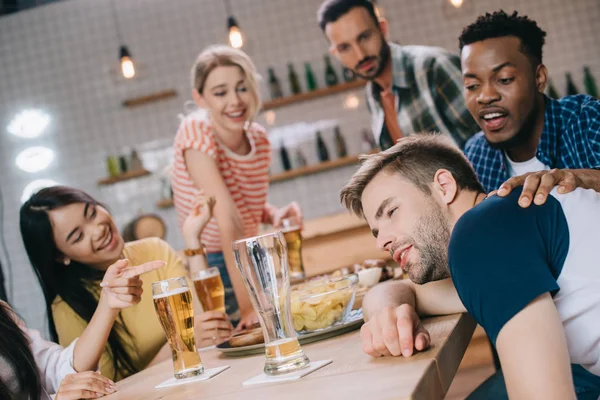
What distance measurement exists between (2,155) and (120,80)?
110 centimetres

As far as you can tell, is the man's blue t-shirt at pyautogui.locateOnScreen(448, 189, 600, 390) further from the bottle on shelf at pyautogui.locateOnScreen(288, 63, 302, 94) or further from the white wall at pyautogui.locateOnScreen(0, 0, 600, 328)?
the bottle on shelf at pyautogui.locateOnScreen(288, 63, 302, 94)

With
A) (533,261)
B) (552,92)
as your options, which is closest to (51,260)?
(533,261)

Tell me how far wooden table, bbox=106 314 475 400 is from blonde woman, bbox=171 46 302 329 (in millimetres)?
1098

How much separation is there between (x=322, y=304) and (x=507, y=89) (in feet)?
3.34

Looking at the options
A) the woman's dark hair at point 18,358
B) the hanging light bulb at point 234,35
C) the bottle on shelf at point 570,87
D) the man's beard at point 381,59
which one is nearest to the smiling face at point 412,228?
the woman's dark hair at point 18,358

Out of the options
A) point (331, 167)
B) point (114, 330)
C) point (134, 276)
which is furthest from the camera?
point (331, 167)

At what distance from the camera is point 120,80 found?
5250 millimetres

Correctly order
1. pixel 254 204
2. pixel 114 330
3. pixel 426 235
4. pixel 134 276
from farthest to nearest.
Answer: pixel 254 204, pixel 114 330, pixel 134 276, pixel 426 235

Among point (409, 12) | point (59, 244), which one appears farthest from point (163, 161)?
point (59, 244)

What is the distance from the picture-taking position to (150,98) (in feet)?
16.9

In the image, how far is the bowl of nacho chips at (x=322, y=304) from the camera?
1.24 metres

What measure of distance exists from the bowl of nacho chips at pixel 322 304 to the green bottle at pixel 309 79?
3.91 meters

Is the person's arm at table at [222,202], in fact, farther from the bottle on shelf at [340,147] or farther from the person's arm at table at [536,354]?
the bottle on shelf at [340,147]

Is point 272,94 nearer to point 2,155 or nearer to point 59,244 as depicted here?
point 2,155
